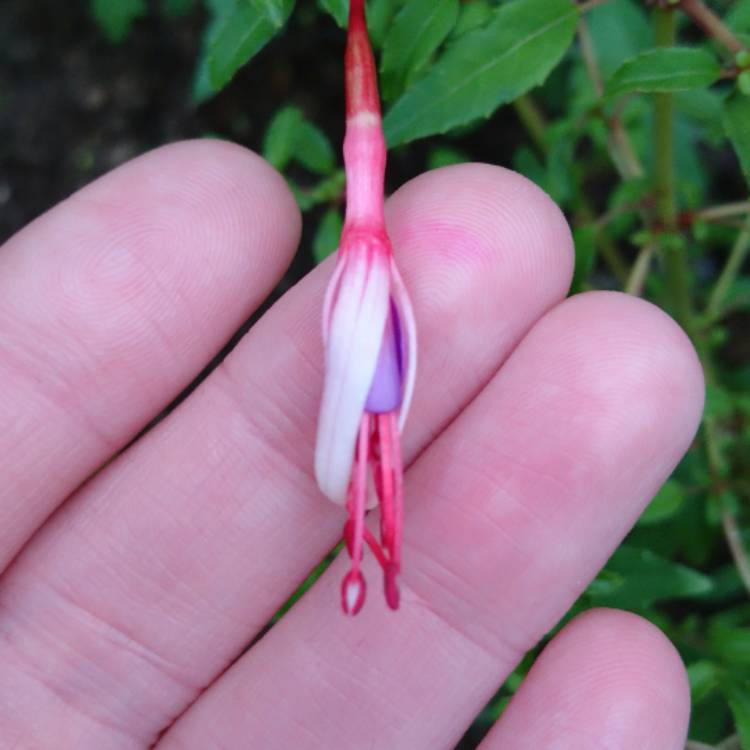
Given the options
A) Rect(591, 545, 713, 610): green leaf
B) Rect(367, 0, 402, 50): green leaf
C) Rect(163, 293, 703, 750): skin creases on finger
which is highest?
Rect(367, 0, 402, 50): green leaf

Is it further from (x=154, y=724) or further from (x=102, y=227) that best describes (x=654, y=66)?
(x=154, y=724)

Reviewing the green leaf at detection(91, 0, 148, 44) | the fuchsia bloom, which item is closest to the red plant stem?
the fuchsia bloom

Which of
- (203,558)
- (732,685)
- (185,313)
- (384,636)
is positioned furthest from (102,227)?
(732,685)

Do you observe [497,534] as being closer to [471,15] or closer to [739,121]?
[739,121]

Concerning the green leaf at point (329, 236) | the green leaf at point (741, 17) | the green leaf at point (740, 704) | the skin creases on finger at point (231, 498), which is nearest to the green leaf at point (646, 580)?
the green leaf at point (740, 704)

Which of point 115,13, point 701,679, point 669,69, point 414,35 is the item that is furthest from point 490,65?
point 115,13

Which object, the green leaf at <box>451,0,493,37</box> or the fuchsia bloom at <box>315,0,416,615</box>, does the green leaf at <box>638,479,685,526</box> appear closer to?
the fuchsia bloom at <box>315,0,416,615</box>

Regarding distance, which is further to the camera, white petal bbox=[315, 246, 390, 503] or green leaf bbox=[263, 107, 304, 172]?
green leaf bbox=[263, 107, 304, 172]
